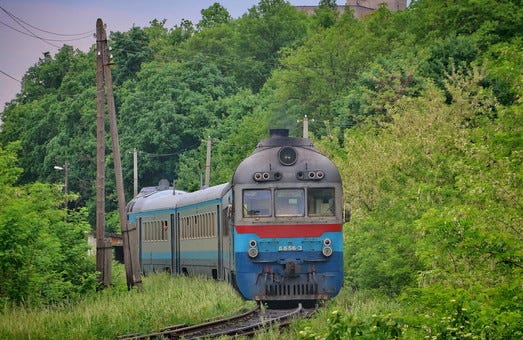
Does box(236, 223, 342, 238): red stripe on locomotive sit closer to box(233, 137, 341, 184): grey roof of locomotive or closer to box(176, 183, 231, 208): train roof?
box(233, 137, 341, 184): grey roof of locomotive

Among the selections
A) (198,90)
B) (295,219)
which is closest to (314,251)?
(295,219)

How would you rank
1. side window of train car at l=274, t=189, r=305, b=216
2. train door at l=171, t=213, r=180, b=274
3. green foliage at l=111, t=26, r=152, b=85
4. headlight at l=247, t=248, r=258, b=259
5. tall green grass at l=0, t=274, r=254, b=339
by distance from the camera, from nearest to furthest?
1. tall green grass at l=0, t=274, r=254, b=339
2. headlight at l=247, t=248, r=258, b=259
3. side window of train car at l=274, t=189, r=305, b=216
4. train door at l=171, t=213, r=180, b=274
5. green foliage at l=111, t=26, r=152, b=85

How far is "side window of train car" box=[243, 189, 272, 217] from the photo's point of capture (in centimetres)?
2362

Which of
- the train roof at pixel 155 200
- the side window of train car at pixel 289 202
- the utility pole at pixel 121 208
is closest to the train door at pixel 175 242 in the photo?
the train roof at pixel 155 200

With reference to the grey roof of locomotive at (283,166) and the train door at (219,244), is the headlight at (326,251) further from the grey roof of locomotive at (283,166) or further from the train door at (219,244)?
the train door at (219,244)

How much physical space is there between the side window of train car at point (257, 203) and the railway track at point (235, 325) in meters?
1.96

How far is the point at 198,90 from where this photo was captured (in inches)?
3258

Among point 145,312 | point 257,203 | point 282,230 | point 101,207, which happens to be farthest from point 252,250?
point 101,207

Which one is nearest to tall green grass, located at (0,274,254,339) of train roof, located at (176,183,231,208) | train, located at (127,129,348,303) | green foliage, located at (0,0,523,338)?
train, located at (127,129,348,303)

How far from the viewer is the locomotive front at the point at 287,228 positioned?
923 inches

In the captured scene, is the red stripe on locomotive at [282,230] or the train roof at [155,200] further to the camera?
the train roof at [155,200]

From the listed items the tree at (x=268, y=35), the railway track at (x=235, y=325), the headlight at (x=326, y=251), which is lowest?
the railway track at (x=235, y=325)

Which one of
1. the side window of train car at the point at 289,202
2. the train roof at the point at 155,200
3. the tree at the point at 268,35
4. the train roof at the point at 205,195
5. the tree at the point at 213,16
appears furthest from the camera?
the tree at the point at 213,16

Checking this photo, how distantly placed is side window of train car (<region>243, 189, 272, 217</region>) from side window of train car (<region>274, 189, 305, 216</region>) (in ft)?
0.60
